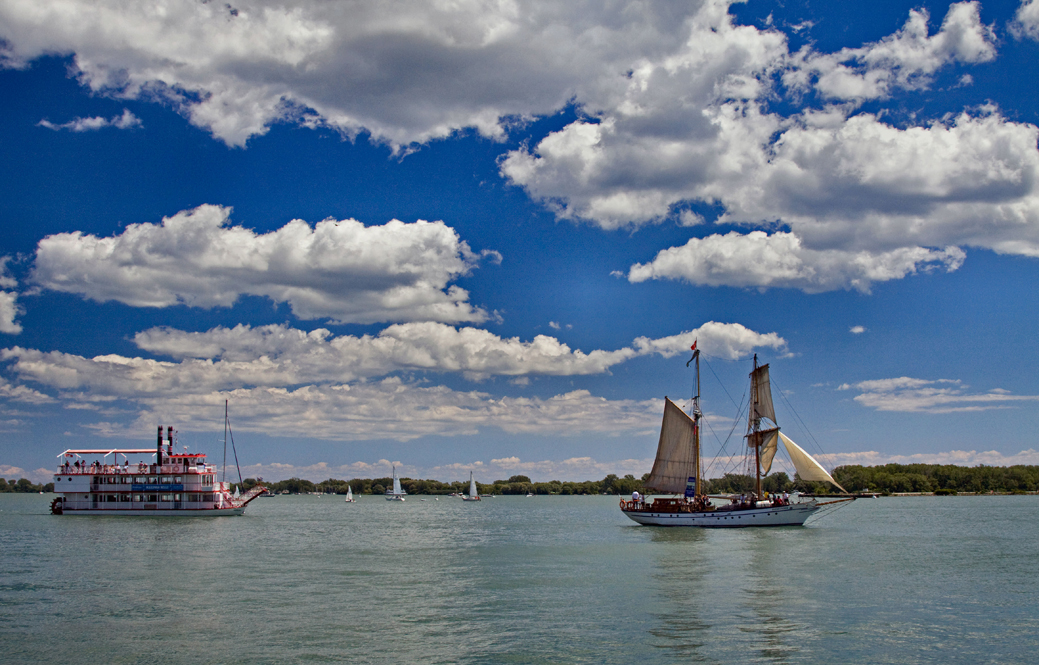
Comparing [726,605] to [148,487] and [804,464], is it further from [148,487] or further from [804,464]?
[148,487]

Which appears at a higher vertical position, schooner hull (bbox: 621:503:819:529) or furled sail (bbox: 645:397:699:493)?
furled sail (bbox: 645:397:699:493)

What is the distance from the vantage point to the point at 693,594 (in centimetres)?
4119

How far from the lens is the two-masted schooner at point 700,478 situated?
9356 centimetres

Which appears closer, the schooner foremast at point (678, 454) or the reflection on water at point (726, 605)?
the reflection on water at point (726, 605)

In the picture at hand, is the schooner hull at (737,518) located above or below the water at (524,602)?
below

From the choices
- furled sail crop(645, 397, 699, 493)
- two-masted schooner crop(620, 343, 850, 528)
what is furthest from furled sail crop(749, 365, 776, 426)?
furled sail crop(645, 397, 699, 493)

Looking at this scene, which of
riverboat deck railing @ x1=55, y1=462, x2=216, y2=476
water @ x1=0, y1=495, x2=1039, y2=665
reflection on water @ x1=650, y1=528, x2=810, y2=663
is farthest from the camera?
riverboat deck railing @ x1=55, y1=462, x2=216, y2=476

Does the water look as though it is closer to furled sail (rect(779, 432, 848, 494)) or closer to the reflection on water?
the reflection on water

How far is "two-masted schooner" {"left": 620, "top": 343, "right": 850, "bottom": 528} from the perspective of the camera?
3684 inches

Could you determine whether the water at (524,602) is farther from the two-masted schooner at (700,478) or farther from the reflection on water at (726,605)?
the two-masted schooner at (700,478)

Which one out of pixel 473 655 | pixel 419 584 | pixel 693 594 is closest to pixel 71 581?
pixel 419 584

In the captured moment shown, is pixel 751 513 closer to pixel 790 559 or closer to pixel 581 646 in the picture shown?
pixel 790 559

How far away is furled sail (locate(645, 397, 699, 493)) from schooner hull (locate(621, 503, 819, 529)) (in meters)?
4.54

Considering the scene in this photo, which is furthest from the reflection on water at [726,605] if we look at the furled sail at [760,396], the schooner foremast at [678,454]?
the furled sail at [760,396]
